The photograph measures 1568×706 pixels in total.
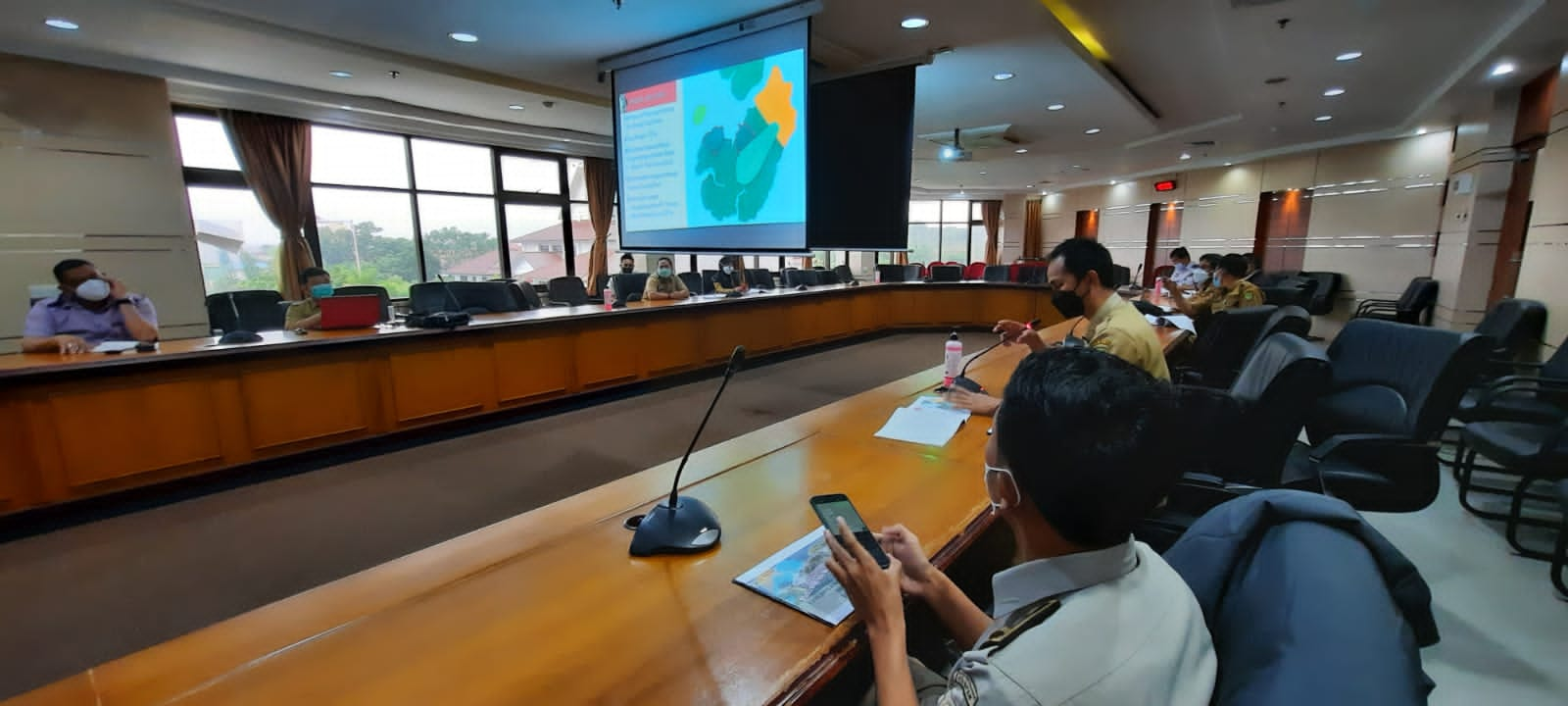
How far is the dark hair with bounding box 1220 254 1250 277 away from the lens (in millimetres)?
4934

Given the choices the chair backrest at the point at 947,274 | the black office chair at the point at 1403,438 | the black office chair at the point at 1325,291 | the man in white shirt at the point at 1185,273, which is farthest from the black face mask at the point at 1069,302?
the black office chair at the point at 1325,291

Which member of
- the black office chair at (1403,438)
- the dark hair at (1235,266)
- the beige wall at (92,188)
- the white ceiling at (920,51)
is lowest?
the black office chair at (1403,438)

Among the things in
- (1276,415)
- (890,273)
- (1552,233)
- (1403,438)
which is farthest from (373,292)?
(1552,233)

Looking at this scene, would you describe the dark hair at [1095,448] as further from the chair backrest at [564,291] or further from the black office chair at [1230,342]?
the chair backrest at [564,291]

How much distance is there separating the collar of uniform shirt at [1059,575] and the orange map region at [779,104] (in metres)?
3.58

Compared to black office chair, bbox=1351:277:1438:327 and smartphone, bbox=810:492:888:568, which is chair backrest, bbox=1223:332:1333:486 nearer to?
smartphone, bbox=810:492:888:568

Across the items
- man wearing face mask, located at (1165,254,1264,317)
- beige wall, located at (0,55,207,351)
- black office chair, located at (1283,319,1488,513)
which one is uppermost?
beige wall, located at (0,55,207,351)

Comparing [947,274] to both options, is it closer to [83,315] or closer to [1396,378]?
[1396,378]

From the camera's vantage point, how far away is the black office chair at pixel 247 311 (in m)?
4.16

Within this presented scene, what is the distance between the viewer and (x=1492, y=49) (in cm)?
441

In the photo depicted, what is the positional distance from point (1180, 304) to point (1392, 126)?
18.6 ft

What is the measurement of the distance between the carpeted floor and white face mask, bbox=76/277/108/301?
139 centimetres

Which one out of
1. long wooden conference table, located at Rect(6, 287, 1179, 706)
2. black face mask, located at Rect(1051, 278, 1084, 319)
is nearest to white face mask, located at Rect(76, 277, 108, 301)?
long wooden conference table, located at Rect(6, 287, 1179, 706)

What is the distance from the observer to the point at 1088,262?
7.84 feet
